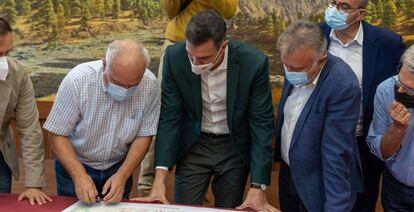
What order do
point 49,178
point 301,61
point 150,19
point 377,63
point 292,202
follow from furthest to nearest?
point 150,19, point 49,178, point 377,63, point 292,202, point 301,61

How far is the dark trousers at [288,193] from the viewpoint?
8.33 feet

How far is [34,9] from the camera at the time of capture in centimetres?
525

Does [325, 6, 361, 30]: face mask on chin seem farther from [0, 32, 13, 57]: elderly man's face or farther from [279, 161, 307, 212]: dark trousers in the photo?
[0, 32, 13, 57]: elderly man's face

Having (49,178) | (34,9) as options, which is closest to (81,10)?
(34,9)

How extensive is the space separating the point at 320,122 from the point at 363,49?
27.9 inches

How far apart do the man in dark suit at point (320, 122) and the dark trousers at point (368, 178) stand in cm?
46

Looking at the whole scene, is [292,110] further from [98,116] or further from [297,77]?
[98,116]

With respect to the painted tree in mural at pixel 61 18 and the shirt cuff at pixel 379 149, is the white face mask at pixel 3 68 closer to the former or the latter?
the shirt cuff at pixel 379 149

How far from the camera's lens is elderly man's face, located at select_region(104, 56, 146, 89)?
2357mm

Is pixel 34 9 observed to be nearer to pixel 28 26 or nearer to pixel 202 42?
pixel 28 26

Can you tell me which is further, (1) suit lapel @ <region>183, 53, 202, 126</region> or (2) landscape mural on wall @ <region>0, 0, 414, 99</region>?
(2) landscape mural on wall @ <region>0, 0, 414, 99</region>

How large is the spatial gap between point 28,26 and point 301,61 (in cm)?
375

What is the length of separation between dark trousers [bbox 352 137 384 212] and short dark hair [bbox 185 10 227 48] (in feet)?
3.38

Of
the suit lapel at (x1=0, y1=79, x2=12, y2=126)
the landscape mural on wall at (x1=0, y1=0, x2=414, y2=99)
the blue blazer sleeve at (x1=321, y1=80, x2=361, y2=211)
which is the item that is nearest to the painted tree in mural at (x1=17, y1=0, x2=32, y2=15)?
the landscape mural on wall at (x1=0, y1=0, x2=414, y2=99)
